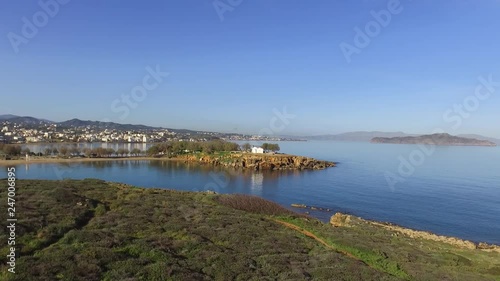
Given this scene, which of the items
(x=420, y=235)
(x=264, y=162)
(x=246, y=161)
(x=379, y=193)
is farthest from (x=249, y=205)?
(x=264, y=162)

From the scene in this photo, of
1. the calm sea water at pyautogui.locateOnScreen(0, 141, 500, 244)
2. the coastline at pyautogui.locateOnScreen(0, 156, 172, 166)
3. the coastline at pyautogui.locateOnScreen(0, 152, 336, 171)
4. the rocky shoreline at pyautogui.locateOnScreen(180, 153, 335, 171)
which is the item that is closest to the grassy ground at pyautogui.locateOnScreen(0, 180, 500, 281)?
the calm sea water at pyautogui.locateOnScreen(0, 141, 500, 244)

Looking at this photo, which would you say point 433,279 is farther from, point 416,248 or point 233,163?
point 233,163

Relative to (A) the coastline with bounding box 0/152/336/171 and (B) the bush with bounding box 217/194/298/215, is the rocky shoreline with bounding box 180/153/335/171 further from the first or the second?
(B) the bush with bounding box 217/194/298/215

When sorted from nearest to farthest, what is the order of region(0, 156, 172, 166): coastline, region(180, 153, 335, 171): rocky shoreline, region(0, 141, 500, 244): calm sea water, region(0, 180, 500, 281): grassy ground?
region(0, 180, 500, 281): grassy ground
region(0, 141, 500, 244): calm sea water
region(0, 156, 172, 166): coastline
region(180, 153, 335, 171): rocky shoreline

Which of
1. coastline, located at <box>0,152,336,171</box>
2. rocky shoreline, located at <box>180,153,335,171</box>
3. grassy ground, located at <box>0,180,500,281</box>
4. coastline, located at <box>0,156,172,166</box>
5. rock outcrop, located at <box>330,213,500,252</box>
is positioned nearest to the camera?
grassy ground, located at <box>0,180,500,281</box>

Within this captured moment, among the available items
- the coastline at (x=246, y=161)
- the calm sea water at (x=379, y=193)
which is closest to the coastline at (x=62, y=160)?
the coastline at (x=246, y=161)

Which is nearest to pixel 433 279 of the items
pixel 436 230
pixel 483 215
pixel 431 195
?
pixel 436 230

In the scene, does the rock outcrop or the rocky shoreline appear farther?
the rocky shoreline

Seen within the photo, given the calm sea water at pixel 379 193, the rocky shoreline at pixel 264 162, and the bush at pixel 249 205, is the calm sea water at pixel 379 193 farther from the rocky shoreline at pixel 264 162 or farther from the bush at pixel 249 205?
the rocky shoreline at pixel 264 162

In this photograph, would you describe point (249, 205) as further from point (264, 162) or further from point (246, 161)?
point (264, 162)
